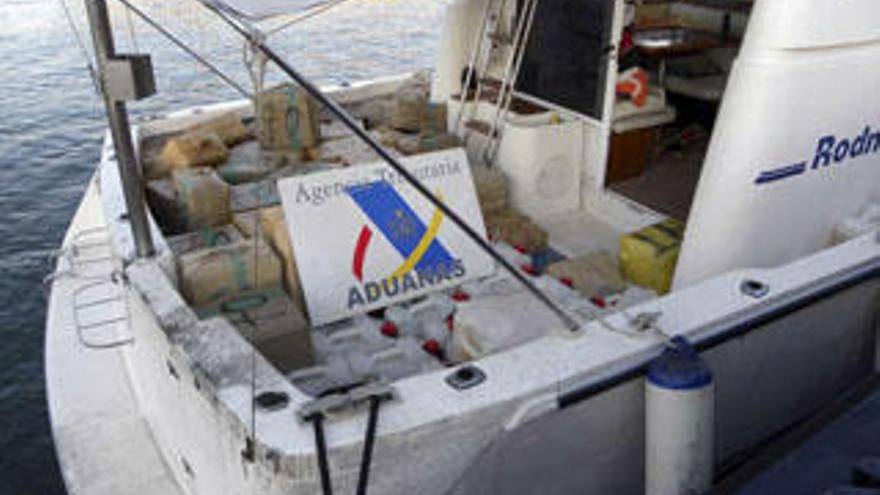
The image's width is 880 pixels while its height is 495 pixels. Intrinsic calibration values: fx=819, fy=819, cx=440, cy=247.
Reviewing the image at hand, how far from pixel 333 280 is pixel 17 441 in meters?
3.40

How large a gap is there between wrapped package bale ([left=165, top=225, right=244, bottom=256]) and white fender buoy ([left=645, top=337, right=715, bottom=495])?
2.54 meters

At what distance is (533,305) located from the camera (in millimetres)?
3875

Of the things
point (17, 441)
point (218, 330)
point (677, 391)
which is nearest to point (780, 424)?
point (677, 391)

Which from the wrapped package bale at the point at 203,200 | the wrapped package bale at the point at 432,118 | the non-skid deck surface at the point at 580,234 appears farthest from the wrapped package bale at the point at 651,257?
the wrapped package bale at the point at 203,200

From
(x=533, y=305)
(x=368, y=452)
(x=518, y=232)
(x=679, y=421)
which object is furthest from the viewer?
(x=518, y=232)

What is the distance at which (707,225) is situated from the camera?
409 centimetres

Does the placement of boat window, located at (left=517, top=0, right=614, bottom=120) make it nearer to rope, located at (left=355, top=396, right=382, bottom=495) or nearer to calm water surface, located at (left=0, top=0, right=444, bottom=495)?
calm water surface, located at (left=0, top=0, right=444, bottom=495)

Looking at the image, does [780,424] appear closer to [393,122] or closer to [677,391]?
[677,391]

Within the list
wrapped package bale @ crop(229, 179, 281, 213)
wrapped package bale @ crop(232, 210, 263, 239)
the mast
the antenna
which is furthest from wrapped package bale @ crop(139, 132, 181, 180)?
the antenna

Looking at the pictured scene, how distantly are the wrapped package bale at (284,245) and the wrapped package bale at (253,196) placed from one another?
58 cm

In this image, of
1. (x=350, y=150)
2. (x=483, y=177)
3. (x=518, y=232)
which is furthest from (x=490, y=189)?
(x=350, y=150)

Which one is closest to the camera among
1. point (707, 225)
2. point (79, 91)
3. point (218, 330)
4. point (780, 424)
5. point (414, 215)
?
point (218, 330)

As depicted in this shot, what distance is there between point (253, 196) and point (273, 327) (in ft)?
5.42

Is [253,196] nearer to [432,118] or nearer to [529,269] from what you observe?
[432,118]
